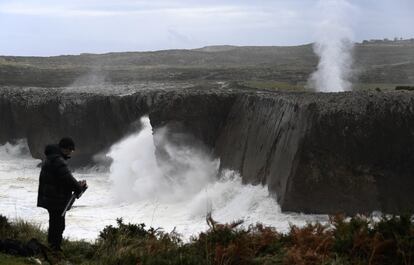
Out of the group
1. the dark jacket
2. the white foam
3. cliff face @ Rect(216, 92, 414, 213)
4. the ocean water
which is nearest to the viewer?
the dark jacket

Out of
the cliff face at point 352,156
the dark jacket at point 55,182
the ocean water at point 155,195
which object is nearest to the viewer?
the dark jacket at point 55,182

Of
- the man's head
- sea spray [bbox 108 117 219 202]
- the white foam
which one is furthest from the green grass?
sea spray [bbox 108 117 219 202]

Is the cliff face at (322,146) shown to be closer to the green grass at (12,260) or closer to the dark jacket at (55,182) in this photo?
the dark jacket at (55,182)

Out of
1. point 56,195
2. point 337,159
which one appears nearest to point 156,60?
point 337,159

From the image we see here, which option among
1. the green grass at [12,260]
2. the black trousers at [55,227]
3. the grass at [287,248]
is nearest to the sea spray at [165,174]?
the black trousers at [55,227]

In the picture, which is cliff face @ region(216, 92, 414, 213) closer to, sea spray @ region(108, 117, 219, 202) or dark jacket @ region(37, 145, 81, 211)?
sea spray @ region(108, 117, 219, 202)

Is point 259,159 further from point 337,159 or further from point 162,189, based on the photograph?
point 162,189
